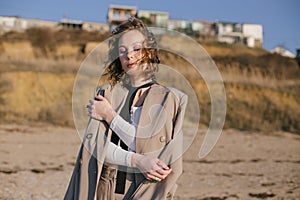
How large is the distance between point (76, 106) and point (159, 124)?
1.34 ft

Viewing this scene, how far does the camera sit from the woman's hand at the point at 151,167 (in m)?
1.82

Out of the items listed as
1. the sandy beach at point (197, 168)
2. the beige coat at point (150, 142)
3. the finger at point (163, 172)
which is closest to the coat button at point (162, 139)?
the beige coat at point (150, 142)

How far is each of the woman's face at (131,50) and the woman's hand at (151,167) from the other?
1.29ft

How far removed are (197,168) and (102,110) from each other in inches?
427

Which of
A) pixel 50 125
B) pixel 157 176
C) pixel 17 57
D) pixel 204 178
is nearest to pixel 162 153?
pixel 157 176

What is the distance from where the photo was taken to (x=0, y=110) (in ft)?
84.2

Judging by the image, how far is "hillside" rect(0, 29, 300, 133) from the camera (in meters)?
26.1

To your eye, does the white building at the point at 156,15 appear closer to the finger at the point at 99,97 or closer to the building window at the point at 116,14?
the building window at the point at 116,14

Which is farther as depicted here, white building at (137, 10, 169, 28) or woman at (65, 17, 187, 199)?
white building at (137, 10, 169, 28)

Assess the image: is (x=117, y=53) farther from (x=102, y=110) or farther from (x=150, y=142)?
(x=150, y=142)

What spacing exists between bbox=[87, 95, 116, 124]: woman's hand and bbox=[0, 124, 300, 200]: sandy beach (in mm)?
3880

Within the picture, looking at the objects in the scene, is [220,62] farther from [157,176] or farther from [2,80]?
[157,176]

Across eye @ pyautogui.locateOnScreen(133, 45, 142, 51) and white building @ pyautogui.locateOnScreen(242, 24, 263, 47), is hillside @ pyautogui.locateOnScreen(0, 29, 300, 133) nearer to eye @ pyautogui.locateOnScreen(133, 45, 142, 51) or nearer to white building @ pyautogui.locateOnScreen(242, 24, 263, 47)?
eye @ pyautogui.locateOnScreen(133, 45, 142, 51)

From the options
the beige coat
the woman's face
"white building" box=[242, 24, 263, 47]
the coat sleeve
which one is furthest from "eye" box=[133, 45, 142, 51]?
"white building" box=[242, 24, 263, 47]
